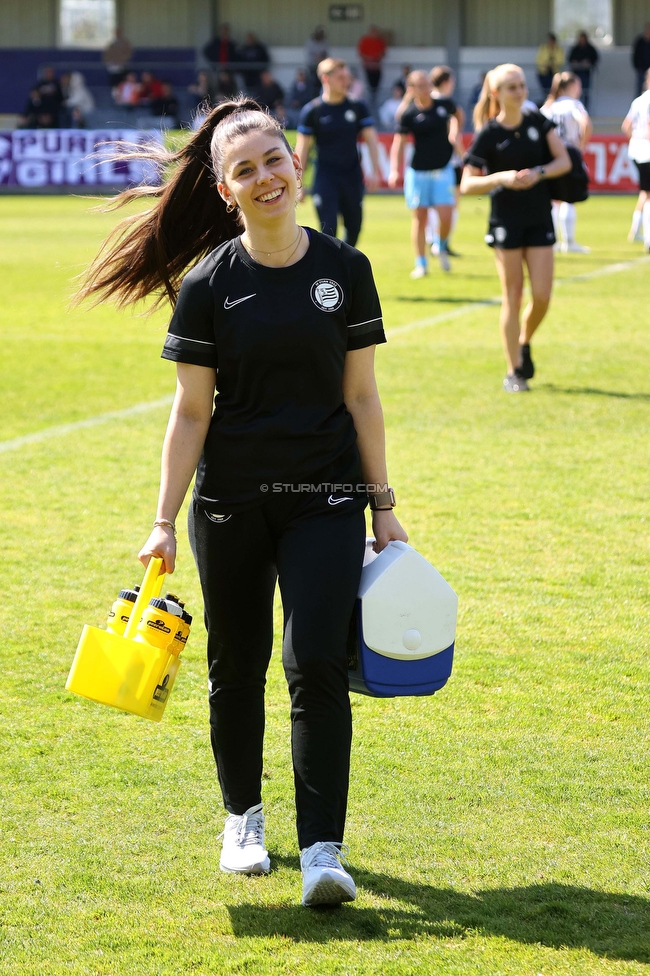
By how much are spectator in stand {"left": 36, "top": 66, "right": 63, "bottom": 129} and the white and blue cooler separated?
1248 inches

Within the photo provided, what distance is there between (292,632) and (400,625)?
26 cm

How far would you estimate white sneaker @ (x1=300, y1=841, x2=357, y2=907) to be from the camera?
3029mm

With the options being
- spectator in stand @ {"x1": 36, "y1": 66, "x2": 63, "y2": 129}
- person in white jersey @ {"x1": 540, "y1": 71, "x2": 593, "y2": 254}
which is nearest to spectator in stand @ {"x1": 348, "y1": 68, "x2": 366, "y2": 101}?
spectator in stand @ {"x1": 36, "y1": 66, "x2": 63, "y2": 129}

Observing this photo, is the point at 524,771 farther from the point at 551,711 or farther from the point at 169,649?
the point at 169,649

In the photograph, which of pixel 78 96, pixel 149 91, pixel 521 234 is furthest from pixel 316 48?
pixel 521 234

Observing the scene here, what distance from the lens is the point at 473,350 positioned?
445 inches

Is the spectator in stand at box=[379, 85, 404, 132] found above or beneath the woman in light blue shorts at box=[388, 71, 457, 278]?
above

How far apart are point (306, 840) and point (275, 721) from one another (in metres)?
1.23

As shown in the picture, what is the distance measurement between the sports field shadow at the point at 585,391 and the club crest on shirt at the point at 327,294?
254 inches

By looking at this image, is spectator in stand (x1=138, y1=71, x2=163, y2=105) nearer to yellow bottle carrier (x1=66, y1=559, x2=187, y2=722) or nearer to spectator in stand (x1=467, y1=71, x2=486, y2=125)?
spectator in stand (x1=467, y1=71, x2=486, y2=125)

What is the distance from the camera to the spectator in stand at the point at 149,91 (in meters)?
33.9

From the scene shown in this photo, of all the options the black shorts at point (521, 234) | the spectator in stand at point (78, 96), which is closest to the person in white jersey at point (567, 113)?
the black shorts at point (521, 234)

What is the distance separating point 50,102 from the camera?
32.9 meters

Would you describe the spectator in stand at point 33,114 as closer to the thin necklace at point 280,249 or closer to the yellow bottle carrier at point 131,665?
the thin necklace at point 280,249
